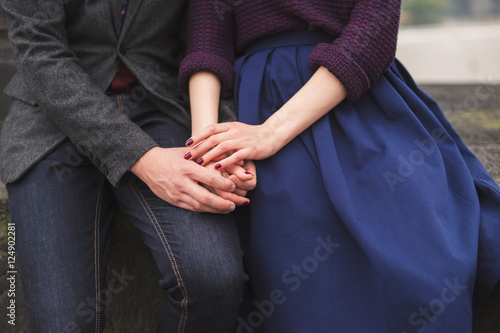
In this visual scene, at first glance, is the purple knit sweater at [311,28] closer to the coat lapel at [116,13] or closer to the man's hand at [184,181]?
the coat lapel at [116,13]

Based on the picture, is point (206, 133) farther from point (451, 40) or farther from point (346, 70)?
point (451, 40)

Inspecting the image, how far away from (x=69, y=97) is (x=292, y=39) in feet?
1.87

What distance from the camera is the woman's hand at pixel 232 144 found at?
0.97 meters

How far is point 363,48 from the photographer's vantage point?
991 millimetres

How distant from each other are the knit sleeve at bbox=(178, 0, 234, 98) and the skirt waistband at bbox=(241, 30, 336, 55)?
0.09 meters

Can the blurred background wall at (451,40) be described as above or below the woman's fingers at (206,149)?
below

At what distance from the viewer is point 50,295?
36.4 inches

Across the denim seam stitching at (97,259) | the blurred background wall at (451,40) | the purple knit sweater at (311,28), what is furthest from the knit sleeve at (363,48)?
the blurred background wall at (451,40)

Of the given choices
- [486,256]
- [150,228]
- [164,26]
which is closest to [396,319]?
[486,256]

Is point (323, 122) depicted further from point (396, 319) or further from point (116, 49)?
point (116, 49)
